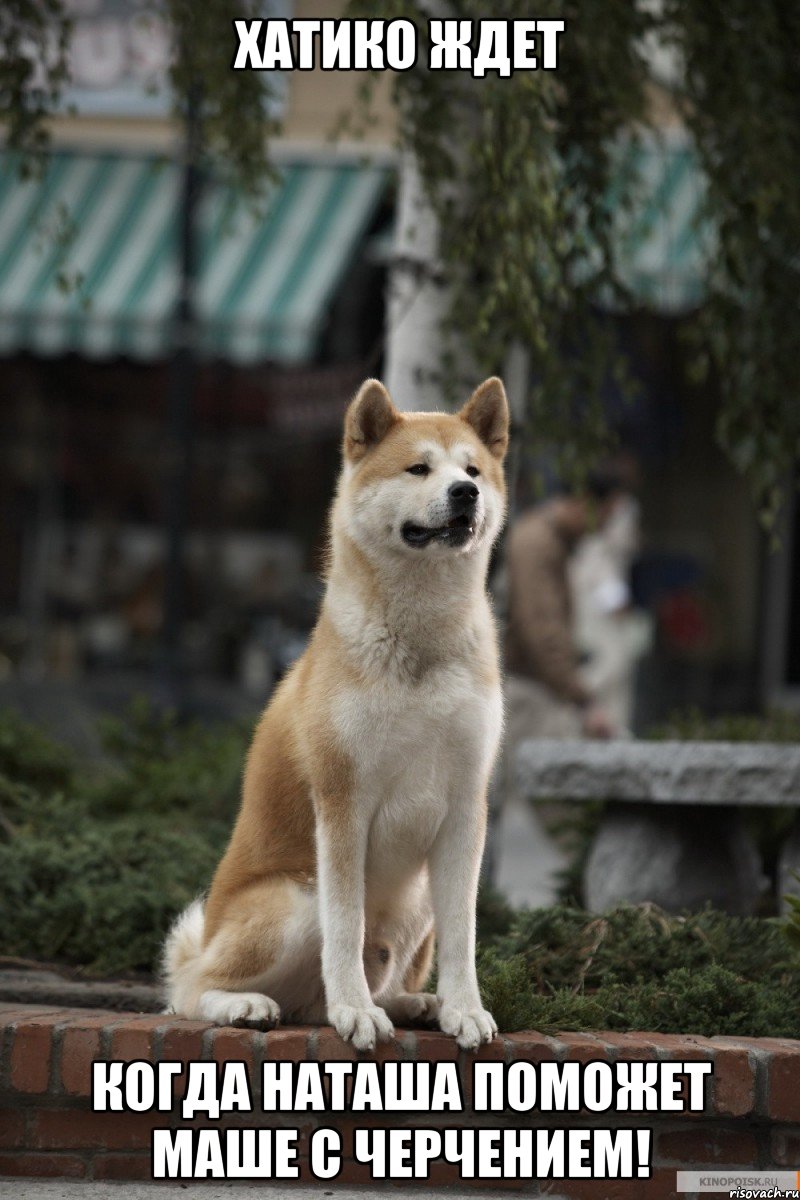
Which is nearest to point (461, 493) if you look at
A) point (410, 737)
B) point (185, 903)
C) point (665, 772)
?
point (410, 737)

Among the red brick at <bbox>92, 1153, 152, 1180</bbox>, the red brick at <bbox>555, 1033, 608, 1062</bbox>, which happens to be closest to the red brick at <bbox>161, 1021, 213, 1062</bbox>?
the red brick at <bbox>92, 1153, 152, 1180</bbox>

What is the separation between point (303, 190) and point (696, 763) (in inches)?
327

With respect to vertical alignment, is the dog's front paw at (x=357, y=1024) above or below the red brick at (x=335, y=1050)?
above

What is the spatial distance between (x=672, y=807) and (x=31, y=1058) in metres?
2.84

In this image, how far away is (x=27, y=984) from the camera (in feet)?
14.4

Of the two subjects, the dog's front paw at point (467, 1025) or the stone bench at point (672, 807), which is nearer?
the dog's front paw at point (467, 1025)

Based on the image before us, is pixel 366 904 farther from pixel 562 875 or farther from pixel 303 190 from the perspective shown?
pixel 303 190

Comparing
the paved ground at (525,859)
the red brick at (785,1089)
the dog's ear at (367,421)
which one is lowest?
the paved ground at (525,859)

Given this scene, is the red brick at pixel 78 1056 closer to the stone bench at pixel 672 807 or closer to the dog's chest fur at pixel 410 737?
the dog's chest fur at pixel 410 737

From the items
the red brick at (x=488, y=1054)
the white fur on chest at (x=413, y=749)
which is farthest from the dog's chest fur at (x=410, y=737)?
the red brick at (x=488, y=1054)

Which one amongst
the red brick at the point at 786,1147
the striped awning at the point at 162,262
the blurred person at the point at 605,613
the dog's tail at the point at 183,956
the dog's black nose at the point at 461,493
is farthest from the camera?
the striped awning at the point at 162,262

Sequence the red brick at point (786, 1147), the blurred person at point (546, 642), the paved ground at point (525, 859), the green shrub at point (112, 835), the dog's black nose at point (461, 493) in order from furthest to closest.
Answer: the blurred person at point (546, 642) → the paved ground at point (525, 859) → the green shrub at point (112, 835) → the red brick at point (786, 1147) → the dog's black nose at point (461, 493)

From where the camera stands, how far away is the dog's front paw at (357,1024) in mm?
3389

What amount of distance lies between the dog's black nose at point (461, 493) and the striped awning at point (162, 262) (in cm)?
826
